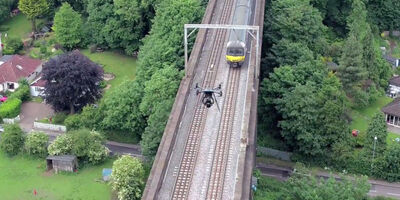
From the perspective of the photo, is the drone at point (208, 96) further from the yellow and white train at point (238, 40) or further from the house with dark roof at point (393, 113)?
the house with dark roof at point (393, 113)

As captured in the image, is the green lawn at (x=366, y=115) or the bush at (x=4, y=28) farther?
the bush at (x=4, y=28)

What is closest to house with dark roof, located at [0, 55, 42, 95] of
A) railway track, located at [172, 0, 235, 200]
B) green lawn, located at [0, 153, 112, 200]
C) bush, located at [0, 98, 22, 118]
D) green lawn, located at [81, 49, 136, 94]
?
bush, located at [0, 98, 22, 118]

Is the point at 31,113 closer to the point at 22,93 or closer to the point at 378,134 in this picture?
the point at 22,93

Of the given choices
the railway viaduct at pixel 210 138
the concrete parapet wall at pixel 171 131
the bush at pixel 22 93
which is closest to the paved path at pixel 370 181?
the railway viaduct at pixel 210 138

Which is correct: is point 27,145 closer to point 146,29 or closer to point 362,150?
point 146,29

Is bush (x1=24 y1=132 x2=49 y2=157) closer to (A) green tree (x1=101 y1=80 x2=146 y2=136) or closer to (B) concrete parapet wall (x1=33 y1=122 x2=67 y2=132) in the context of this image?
(B) concrete parapet wall (x1=33 y1=122 x2=67 y2=132)

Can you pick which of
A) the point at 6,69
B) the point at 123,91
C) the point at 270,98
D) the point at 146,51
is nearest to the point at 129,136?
the point at 123,91

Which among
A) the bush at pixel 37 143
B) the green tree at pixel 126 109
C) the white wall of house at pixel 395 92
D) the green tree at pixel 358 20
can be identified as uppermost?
the green tree at pixel 358 20
